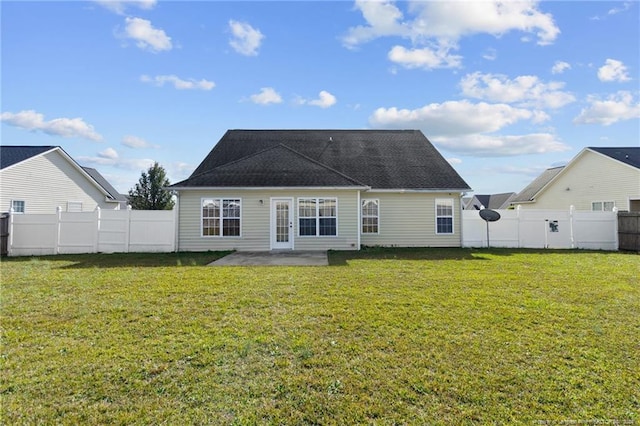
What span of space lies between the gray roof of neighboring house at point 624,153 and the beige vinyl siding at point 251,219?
16917 mm

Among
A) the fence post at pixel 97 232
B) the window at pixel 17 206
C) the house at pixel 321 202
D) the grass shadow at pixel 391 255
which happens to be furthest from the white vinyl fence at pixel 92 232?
the grass shadow at pixel 391 255

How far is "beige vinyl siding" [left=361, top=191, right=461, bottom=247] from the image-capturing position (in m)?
15.9

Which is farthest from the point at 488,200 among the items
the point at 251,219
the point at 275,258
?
the point at 275,258

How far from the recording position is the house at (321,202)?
14469mm

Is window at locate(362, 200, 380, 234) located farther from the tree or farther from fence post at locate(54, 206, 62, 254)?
the tree

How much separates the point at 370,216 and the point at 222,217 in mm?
6720

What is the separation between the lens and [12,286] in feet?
24.8

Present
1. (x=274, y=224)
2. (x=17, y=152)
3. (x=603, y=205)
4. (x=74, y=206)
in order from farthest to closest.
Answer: (x=74, y=206) < (x=603, y=205) < (x=17, y=152) < (x=274, y=224)

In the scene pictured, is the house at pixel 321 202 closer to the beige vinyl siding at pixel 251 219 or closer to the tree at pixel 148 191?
the beige vinyl siding at pixel 251 219

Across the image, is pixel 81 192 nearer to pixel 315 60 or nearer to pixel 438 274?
pixel 315 60

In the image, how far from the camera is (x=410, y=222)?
15969mm

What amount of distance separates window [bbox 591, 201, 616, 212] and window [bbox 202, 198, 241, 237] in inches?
831

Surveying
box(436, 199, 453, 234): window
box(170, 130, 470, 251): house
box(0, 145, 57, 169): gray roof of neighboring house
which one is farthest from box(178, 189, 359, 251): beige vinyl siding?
box(0, 145, 57, 169): gray roof of neighboring house

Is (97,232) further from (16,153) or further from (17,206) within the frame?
(16,153)
